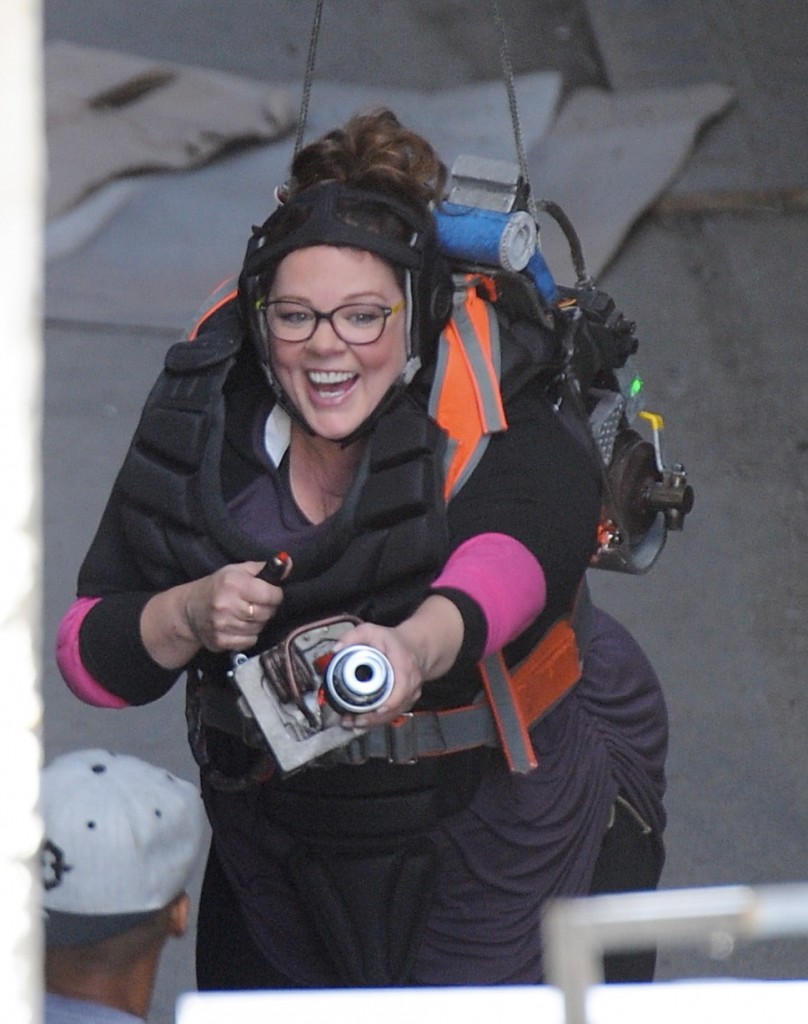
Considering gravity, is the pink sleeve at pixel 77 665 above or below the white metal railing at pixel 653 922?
above

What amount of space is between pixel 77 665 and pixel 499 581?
57cm

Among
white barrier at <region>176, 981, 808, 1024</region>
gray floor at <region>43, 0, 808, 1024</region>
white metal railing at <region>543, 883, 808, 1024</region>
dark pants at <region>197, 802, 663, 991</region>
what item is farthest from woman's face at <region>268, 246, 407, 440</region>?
gray floor at <region>43, 0, 808, 1024</region>

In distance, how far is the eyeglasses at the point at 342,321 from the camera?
2365mm

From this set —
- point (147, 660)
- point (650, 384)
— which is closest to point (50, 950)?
point (147, 660)

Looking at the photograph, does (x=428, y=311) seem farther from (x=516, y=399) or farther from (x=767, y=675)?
(x=767, y=675)

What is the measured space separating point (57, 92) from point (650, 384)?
2704mm

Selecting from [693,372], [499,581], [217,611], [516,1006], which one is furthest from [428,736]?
[693,372]

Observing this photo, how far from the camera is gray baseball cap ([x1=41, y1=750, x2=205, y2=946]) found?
7.26 feet

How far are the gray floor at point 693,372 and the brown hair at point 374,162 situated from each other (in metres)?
1.96

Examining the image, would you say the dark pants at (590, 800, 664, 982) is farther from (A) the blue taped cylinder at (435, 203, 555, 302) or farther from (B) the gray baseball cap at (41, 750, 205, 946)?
(A) the blue taped cylinder at (435, 203, 555, 302)

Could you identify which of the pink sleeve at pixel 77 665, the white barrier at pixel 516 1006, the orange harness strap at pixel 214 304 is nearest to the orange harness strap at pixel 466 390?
the orange harness strap at pixel 214 304

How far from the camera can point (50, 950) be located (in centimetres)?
222

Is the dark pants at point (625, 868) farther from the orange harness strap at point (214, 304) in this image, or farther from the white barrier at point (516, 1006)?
the white barrier at point (516, 1006)

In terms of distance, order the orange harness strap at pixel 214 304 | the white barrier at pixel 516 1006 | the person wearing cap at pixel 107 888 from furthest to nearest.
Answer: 1. the orange harness strap at pixel 214 304
2. the person wearing cap at pixel 107 888
3. the white barrier at pixel 516 1006
